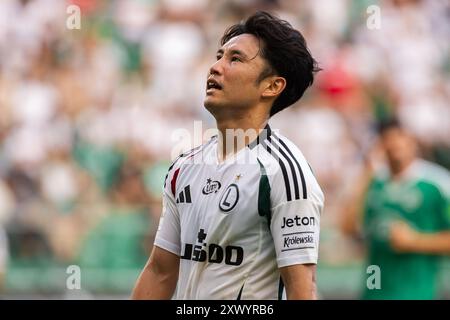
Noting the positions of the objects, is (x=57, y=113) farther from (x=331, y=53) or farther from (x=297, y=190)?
(x=297, y=190)

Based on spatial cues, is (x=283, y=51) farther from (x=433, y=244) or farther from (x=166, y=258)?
(x=433, y=244)

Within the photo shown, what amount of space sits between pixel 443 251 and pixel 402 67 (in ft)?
14.7

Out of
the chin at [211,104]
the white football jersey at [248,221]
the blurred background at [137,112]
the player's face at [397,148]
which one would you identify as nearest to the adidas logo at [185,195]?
the white football jersey at [248,221]

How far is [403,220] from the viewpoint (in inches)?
325

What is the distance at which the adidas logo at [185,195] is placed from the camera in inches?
193

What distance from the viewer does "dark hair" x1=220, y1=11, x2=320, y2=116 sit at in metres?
4.94

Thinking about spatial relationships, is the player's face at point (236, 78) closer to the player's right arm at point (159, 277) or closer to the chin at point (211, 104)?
the chin at point (211, 104)

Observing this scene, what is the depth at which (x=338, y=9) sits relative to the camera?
1283 centimetres

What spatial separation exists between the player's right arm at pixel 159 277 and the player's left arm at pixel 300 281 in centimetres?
77

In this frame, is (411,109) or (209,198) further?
(411,109)

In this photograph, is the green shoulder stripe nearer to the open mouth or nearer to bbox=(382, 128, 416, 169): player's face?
the open mouth
